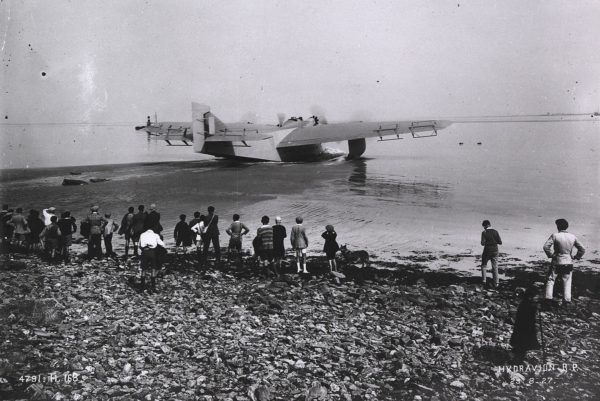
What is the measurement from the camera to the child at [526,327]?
23.8 ft

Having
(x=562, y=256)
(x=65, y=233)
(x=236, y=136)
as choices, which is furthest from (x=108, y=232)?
(x=236, y=136)

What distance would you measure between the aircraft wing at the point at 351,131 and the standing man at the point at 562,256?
32.0 metres

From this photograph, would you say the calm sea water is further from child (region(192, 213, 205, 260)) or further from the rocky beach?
the rocky beach

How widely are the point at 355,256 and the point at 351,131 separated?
104 feet

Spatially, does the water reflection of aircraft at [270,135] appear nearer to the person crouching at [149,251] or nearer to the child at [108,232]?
the child at [108,232]

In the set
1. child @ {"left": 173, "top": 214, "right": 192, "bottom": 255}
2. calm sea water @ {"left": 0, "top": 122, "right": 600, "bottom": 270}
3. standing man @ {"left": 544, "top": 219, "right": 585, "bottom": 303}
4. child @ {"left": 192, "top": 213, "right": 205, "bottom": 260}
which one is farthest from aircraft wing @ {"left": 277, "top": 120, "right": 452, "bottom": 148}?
standing man @ {"left": 544, "top": 219, "right": 585, "bottom": 303}

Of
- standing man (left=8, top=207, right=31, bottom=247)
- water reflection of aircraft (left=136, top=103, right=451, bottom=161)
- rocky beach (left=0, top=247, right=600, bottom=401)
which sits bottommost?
rocky beach (left=0, top=247, right=600, bottom=401)

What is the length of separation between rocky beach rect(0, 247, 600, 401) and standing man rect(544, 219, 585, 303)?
51 centimetres

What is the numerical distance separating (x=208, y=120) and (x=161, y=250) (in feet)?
108

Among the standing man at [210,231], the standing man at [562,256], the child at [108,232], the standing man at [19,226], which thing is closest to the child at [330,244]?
the standing man at [210,231]

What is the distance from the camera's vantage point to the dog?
13383 millimetres

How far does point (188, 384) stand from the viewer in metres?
6.34

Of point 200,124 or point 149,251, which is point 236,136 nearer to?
point 200,124

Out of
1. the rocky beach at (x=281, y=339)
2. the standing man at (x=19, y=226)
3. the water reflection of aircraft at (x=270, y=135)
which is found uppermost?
the water reflection of aircraft at (x=270, y=135)
